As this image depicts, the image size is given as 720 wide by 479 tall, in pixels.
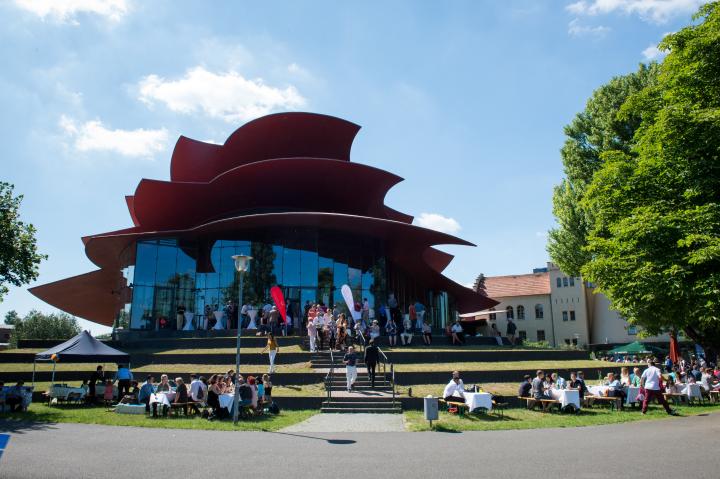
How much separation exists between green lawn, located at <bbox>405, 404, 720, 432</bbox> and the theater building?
13688 mm

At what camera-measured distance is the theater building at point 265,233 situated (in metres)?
26.8

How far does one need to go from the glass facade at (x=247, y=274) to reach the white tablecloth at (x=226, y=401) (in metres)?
13.3

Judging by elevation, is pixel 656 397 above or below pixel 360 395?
above

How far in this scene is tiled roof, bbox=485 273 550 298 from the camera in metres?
54.9

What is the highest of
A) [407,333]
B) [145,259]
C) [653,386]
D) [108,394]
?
[145,259]

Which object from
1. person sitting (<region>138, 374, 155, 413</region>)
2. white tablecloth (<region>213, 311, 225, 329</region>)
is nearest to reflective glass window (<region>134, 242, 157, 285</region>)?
white tablecloth (<region>213, 311, 225, 329</region>)

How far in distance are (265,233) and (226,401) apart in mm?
15394

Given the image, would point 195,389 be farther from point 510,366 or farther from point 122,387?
point 510,366

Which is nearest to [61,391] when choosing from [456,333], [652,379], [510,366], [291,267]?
[291,267]

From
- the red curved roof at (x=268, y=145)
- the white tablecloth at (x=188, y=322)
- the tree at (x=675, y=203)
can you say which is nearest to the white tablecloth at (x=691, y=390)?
the tree at (x=675, y=203)

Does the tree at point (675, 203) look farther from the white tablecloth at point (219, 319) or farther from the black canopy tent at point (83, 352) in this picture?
the white tablecloth at point (219, 319)

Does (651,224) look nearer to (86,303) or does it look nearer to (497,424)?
(497,424)

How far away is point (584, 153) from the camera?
27656 millimetres

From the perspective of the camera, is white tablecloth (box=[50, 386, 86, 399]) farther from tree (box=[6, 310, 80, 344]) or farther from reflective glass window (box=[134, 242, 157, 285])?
tree (box=[6, 310, 80, 344])
